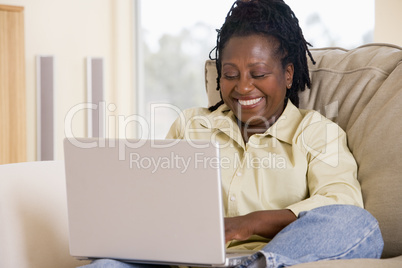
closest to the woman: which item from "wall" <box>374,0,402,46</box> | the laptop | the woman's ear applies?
the woman's ear

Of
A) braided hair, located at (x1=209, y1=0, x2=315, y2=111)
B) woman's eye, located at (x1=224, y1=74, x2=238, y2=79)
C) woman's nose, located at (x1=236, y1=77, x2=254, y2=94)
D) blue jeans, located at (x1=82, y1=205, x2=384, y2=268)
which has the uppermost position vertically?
braided hair, located at (x1=209, y1=0, x2=315, y2=111)

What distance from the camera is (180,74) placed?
14.1ft

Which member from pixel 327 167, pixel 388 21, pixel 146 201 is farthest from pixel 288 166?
pixel 388 21

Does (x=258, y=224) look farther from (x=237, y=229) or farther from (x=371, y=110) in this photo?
(x=371, y=110)

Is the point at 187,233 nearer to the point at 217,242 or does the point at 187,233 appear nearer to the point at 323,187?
the point at 217,242

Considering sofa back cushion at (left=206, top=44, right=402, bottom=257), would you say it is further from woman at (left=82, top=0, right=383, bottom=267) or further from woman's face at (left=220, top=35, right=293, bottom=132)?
woman's face at (left=220, top=35, right=293, bottom=132)

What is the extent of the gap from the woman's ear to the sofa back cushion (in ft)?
0.24

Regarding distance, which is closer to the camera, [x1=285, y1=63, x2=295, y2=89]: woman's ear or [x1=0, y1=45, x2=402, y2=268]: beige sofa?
[x1=0, y1=45, x2=402, y2=268]: beige sofa

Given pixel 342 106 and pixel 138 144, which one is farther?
pixel 342 106

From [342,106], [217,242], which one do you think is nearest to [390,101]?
[342,106]

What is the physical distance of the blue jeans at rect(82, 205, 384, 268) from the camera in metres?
1.17

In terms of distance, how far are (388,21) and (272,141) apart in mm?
1588

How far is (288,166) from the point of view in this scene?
61.4 inches

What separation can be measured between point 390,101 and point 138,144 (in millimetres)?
749
